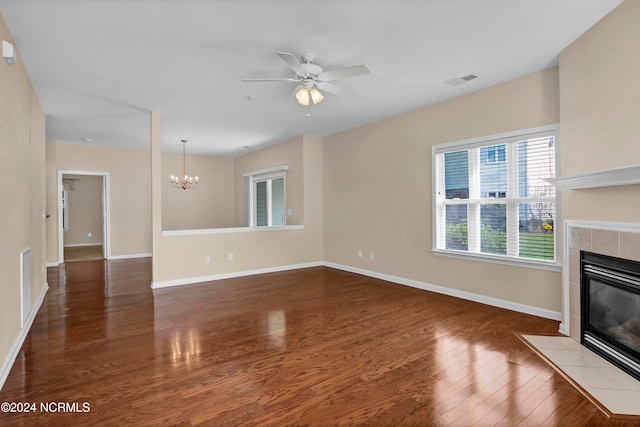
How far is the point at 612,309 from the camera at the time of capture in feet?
8.62

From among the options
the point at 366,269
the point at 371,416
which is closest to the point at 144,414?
the point at 371,416

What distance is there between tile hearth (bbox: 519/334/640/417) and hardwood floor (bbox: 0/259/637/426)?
0.11m

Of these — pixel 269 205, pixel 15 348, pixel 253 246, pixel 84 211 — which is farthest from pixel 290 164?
pixel 84 211

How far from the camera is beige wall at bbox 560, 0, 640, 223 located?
8.08ft

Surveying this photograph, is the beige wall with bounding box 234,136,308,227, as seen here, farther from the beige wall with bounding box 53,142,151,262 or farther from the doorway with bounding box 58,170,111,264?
the doorway with bounding box 58,170,111,264

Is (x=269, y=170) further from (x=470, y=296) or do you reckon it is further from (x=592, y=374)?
(x=592, y=374)

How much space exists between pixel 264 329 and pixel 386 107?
11.5 feet

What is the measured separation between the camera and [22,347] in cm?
289

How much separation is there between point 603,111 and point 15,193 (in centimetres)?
513

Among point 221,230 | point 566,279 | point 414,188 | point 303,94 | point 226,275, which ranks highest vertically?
point 303,94

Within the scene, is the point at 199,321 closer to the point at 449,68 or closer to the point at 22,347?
the point at 22,347

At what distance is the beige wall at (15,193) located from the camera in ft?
8.18

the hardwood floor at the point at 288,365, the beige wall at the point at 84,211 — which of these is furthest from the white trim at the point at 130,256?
the hardwood floor at the point at 288,365

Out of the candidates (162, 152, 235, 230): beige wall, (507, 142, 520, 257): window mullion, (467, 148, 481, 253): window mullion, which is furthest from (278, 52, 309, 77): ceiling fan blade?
(162, 152, 235, 230): beige wall
